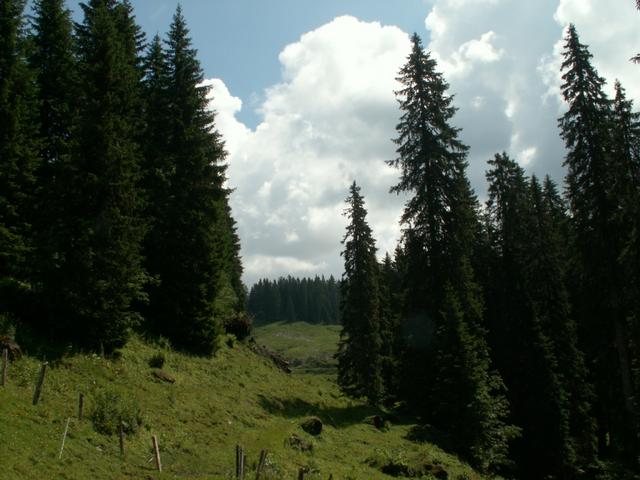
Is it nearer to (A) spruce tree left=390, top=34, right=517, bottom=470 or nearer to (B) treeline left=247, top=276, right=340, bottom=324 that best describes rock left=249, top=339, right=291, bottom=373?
(A) spruce tree left=390, top=34, right=517, bottom=470

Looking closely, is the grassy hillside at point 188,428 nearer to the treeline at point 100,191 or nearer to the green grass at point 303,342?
the treeline at point 100,191

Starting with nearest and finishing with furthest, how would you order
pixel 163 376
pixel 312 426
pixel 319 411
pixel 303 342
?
pixel 163 376, pixel 312 426, pixel 319 411, pixel 303 342

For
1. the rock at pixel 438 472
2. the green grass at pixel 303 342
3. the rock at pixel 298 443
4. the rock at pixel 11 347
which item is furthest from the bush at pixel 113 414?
the green grass at pixel 303 342

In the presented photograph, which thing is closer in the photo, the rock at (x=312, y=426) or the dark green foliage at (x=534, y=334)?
the rock at (x=312, y=426)

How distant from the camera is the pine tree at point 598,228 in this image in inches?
1062

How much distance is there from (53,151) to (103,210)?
623 cm

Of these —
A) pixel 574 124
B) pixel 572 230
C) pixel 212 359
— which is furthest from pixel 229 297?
pixel 574 124

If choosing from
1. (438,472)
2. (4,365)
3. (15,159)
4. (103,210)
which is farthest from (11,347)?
(438,472)

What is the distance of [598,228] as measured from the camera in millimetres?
27562

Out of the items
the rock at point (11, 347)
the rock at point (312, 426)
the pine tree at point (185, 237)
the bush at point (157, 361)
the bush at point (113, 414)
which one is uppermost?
the pine tree at point (185, 237)

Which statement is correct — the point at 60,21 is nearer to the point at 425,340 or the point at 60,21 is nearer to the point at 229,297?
the point at 229,297

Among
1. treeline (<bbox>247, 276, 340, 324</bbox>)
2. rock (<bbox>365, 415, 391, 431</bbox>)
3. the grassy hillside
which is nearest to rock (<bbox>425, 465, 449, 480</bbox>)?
the grassy hillside

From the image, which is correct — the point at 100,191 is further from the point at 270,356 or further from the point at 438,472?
the point at 270,356

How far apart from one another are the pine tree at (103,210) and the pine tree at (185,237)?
14.2 ft
